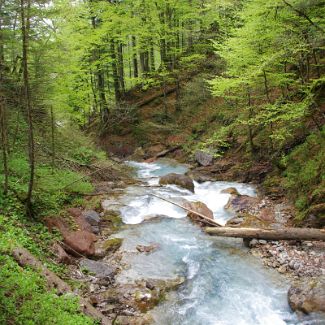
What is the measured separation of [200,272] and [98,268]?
2.50m

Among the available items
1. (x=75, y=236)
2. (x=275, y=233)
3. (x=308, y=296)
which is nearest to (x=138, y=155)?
(x=75, y=236)

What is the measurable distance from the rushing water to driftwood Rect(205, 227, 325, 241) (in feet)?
1.08

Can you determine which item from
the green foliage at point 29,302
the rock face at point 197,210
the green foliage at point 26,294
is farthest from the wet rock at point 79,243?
the rock face at point 197,210

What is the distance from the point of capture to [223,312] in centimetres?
720

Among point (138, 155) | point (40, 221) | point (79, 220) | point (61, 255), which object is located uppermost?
point (40, 221)

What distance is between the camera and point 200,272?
868 centimetres

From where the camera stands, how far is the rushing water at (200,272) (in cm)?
708

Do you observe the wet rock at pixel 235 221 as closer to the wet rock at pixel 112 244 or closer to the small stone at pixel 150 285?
the wet rock at pixel 112 244

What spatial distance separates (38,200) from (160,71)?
1766 centimetres

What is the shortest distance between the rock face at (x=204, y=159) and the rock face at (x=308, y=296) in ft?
37.4

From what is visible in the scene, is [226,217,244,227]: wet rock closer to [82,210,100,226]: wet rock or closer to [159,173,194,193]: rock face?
[159,173,194,193]: rock face

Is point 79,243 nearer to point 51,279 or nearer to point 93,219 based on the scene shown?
point 93,219

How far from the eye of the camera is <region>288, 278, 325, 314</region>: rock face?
6.89 meters

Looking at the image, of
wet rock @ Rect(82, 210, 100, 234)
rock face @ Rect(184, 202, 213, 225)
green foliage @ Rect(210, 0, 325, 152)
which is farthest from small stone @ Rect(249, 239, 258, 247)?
wet rock @ Rect(82, 210, 100, 234)
